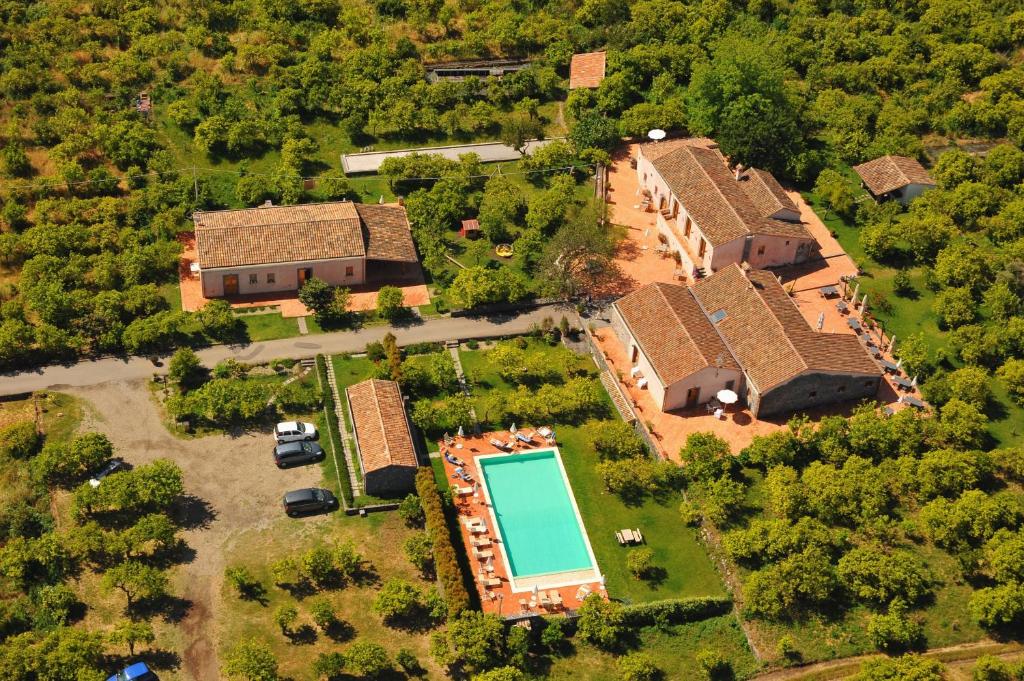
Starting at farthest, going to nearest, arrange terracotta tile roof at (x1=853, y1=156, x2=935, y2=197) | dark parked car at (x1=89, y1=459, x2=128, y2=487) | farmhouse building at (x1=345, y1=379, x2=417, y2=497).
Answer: terracotta tile roof at (x1=853, y1=156, x2=935, y2=197) → dark parked car at (x1=89, y1=459, x2=128, y2=487) → farmhouse building at (x1=345, y1=379, x2=417, y2=497)

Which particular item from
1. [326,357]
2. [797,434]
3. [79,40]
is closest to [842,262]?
[797,434]

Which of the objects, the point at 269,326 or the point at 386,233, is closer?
the point at 269,326

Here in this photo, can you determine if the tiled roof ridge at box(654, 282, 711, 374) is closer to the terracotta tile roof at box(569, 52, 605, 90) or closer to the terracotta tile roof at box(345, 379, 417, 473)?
the terracotta tile roof at box(345, 379, 417, 473)

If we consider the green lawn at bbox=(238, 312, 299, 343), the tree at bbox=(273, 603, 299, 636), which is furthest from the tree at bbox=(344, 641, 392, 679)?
the green lawn at bbox=(238, 312, 299, 343)

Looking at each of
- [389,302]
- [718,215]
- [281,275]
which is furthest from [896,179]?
[281,275]

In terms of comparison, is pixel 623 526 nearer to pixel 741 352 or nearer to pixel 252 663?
pixel 741 352

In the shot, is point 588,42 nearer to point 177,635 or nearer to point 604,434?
point 604,434
